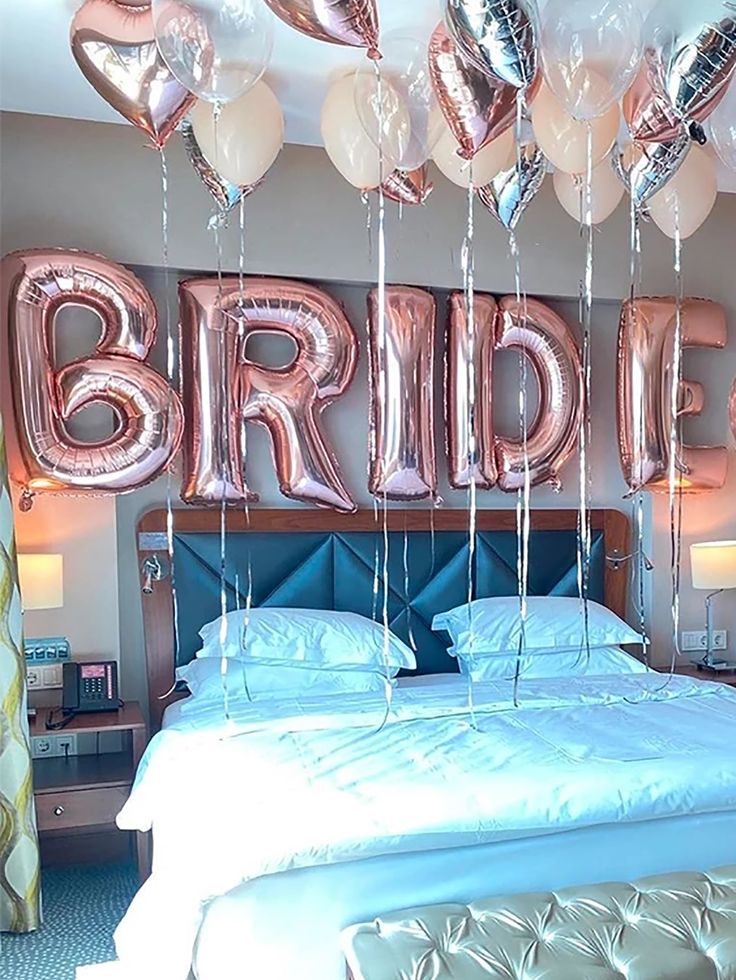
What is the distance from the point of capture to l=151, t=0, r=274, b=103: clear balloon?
6.35ft

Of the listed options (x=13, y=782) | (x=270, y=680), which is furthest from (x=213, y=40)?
(x=13, y=782)

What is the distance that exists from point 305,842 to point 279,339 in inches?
80.0

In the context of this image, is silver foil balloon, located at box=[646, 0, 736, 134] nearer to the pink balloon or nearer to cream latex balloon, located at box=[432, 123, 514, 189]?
cream latex balloon, located at box=[432, 123, 514, 189]

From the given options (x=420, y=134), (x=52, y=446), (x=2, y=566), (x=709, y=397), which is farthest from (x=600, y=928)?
(x=709, y=397)

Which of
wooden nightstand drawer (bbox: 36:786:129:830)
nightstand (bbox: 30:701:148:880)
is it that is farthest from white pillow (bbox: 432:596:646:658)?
wooden nightstand drawer (bbox: 36:786:129:830)

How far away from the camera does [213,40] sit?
6.43ft

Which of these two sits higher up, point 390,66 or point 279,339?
point 390,66

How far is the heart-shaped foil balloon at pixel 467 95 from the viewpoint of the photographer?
6.70 ft

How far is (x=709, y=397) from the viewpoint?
3.70 meters

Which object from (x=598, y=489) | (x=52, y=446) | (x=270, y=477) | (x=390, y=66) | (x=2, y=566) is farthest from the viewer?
(x=598, y=489)

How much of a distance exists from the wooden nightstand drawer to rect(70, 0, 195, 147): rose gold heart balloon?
1917 millimetres

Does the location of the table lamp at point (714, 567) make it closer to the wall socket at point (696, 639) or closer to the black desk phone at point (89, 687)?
the wall socket at point (696, 639)

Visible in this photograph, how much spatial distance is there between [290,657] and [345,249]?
4.94 ft

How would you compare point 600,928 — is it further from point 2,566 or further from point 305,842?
point 2,566
